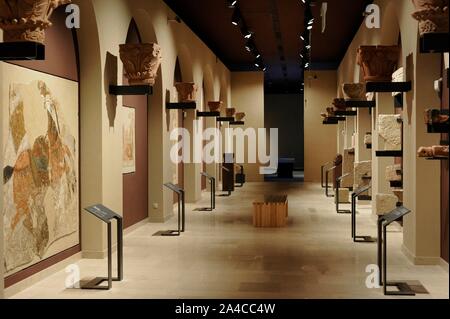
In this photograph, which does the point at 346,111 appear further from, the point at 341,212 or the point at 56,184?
the point at 56,184

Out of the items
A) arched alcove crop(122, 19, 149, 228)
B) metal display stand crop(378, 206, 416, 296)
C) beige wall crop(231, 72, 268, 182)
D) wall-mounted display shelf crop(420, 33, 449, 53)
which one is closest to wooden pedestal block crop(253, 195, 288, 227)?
arched alcove crop(122, 19, 149, 228)

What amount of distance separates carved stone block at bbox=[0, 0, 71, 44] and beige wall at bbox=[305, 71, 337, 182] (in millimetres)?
22591

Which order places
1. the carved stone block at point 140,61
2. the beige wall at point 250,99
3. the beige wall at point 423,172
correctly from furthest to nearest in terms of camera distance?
the beige wall at point 250,99, the carved stone block at point 140,61, the beige wall at point 423,172

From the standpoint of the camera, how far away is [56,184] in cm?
885

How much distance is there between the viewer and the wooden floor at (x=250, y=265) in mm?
7547

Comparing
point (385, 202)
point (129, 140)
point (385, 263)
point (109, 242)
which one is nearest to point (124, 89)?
point (129, 140)

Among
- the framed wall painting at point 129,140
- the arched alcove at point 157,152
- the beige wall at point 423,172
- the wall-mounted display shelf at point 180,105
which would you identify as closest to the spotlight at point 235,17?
the wall-mounted display shelf at point 180,105

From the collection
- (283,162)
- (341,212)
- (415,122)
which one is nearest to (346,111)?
(341,212)

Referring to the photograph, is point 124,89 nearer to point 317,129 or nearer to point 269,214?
point 269,214

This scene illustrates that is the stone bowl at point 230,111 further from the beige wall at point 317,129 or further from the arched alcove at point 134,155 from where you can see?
the arched alcove at point 134,155

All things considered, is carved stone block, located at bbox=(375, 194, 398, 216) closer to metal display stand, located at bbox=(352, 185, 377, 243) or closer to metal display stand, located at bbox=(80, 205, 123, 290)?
metal display stand, located at bbox=(352, 185, 377, 243)

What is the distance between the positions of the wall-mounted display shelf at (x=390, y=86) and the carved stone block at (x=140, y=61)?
3.46 meters
